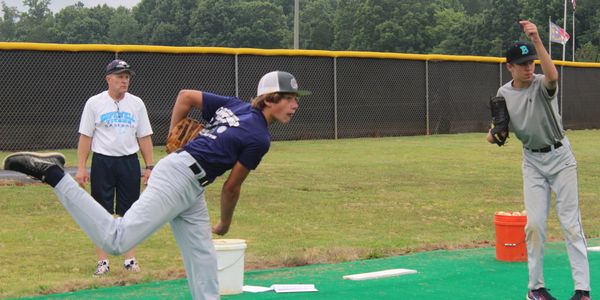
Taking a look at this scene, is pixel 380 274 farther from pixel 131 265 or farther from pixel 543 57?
pixel 543 57

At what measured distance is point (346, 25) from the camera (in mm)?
104188

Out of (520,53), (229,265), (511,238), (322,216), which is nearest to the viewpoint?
(520,53)

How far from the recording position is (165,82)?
22844 mm

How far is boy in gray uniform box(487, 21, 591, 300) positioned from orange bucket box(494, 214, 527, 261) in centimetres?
168

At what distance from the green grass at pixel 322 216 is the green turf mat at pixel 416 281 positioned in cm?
38

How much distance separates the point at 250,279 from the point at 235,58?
1623 centimetres

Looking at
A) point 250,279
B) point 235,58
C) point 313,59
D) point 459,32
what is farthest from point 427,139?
point 459,32

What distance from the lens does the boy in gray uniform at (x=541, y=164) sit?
7.28 meters

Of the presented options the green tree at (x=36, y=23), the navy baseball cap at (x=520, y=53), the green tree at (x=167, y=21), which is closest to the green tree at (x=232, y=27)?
the green tree at (x=167, y=21)

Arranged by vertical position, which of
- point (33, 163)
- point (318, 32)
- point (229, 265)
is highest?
point (318, 32)

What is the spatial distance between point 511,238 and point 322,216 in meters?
3.58

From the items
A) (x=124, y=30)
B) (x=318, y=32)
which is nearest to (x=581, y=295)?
(x=318, y=32)

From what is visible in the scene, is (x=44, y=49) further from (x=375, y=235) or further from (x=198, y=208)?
(x=198, y=208)

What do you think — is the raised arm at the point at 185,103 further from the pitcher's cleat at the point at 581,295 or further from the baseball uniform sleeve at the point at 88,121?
the pitcher's cleat at the point at 581,295
